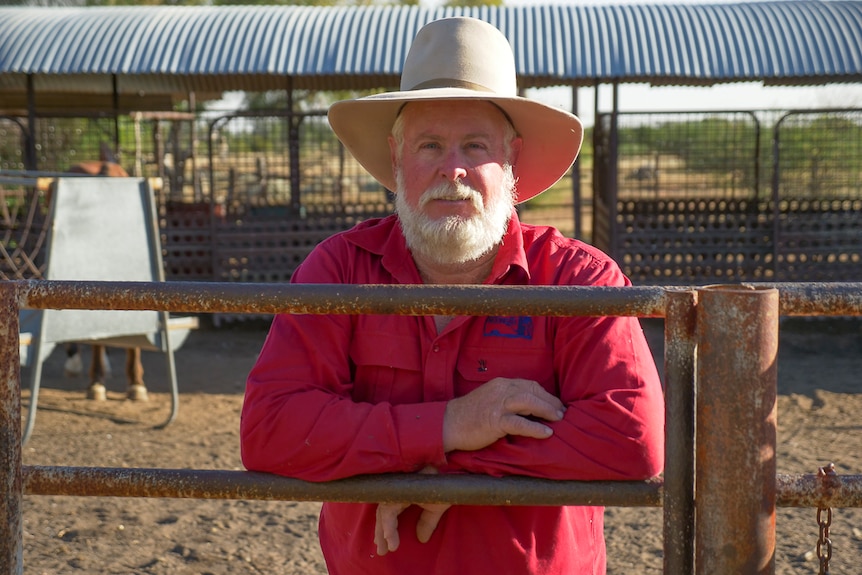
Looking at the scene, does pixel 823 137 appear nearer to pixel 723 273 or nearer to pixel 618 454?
pixel 723 273

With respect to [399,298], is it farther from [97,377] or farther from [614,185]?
[614,185]

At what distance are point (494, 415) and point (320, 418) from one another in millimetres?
346

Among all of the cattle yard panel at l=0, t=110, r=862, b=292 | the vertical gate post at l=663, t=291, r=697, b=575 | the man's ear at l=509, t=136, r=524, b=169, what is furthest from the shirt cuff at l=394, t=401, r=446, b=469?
the cattle yard panel at l=0, t=110, r=862, b=292

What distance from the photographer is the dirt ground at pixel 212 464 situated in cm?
431

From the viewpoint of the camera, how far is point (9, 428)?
5.17ft

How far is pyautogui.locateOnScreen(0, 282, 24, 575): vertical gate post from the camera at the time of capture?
1572mm

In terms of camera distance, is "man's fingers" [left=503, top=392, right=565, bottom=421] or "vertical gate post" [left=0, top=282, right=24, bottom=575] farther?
"man's fingers" [left=503, top=392, right=565, bottom=421]

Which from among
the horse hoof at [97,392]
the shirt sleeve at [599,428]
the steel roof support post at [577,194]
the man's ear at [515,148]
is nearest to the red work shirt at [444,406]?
the shirt sleeve at [599,428]

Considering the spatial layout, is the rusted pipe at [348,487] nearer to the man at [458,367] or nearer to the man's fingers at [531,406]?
the man at [458,367]

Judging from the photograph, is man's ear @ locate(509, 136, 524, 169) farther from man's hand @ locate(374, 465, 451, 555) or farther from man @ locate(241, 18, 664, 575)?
man's hand @ locate(374, 465, 451, 555)

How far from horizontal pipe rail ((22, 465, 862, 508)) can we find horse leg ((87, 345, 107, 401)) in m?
6.01

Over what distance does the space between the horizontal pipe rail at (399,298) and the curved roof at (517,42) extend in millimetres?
8440

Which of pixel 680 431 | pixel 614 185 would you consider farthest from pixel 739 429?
pixel 614 185

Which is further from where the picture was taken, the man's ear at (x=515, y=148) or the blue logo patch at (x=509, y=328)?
the man's ear at (x=515, y=148)
